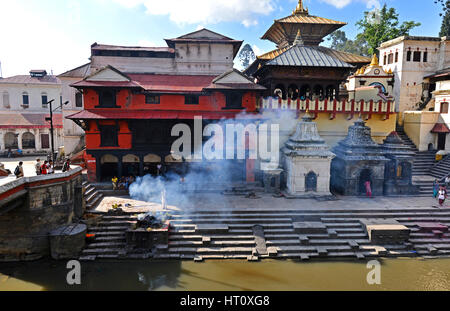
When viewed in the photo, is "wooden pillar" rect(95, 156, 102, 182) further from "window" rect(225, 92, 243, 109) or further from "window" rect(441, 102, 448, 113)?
"window" rect(441, 102, 448, 113)

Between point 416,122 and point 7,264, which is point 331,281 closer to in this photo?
point 7,264

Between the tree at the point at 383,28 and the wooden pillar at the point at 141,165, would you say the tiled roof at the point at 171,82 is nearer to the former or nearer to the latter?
the wooden pillar at the point at 141,165

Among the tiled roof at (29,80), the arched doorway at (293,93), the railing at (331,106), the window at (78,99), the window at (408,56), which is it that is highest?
the window at (408,56)

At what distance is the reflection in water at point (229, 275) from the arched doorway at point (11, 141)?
21.5 metres

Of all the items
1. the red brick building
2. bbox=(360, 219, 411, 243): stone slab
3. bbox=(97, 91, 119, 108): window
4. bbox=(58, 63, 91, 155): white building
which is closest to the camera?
bbox=(360, 219, 411, 243): stone slab

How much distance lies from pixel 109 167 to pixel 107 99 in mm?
4670

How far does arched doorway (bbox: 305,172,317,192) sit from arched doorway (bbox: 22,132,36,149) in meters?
27.0

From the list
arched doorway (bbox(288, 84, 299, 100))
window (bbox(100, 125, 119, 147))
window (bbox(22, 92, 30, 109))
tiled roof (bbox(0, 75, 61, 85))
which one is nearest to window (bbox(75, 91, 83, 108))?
window (bbox(100, 125, 119, 147))

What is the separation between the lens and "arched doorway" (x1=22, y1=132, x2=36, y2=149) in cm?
3060

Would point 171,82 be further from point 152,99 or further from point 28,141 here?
point 28,141

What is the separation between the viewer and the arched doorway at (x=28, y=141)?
100 ft

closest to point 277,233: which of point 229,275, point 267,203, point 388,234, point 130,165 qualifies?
point 267,203

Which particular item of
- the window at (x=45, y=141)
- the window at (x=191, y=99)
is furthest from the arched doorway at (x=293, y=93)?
the window at (x=45, y=141)

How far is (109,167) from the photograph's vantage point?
2130 cm
